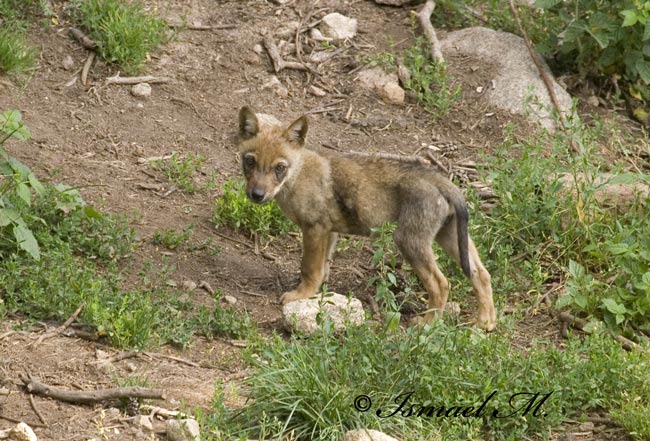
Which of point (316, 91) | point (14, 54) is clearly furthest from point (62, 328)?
point (316, 91)

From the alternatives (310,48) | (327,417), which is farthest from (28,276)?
(310,48)

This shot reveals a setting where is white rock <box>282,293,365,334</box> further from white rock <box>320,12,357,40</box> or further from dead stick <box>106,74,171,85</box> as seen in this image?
white rock <box>320,12,357,40</box>

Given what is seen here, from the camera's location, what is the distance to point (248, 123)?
344 inches

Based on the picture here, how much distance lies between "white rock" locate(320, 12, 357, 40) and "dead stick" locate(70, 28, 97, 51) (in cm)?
267

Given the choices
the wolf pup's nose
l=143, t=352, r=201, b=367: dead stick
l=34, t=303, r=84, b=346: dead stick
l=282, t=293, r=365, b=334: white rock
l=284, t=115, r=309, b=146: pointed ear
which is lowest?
l=282, t=293, r=365, b=334: white rock

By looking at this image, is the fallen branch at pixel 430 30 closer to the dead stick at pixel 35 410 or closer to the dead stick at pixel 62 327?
the dead stick at pixel 62 327

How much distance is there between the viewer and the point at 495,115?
1120cm

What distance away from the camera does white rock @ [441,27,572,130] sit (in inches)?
442

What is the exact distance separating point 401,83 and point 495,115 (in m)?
1.09

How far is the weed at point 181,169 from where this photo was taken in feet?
32.1

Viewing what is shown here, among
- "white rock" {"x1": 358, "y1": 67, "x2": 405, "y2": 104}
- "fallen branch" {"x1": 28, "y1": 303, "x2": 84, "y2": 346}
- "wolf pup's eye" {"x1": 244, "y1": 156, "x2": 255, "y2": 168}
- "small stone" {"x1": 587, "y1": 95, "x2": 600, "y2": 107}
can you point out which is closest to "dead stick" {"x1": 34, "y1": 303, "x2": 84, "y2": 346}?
"fallen branch" {"x1": 28, "y1": 303, "x2": 84, "y2": 346}

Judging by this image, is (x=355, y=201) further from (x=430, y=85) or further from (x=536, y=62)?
(x=536, y=62)

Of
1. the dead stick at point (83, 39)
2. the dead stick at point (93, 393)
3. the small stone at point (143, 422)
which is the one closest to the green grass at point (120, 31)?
the dead stick at point (83, 39)
